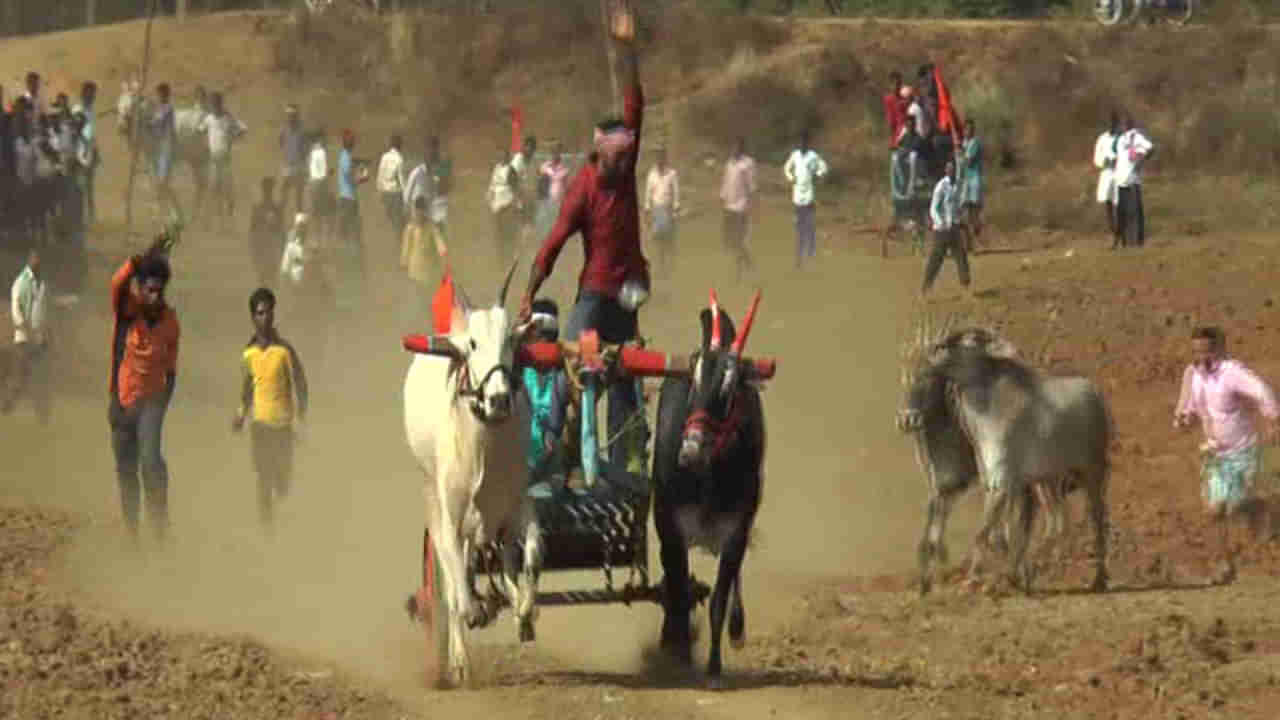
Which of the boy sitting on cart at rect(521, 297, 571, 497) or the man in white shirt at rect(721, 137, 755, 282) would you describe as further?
the man in white shirt at rect(721, 137, 755, 282)

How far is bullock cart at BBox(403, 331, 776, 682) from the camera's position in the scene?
480 inches

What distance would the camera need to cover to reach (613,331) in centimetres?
1307

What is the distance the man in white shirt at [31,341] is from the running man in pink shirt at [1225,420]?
419 inches

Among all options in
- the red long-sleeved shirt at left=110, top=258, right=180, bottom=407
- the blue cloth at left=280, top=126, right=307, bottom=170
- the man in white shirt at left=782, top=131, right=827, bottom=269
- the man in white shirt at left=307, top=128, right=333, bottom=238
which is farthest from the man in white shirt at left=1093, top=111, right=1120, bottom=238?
the red long-sleeved shirt at left=110, top=258, right=180, bottom=407

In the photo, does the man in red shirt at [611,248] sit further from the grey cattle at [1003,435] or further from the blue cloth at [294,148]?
the blue cloth at [294,148]

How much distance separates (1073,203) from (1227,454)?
20324mm

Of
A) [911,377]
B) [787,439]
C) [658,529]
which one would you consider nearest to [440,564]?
[658,529]

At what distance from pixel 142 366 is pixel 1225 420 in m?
6.59

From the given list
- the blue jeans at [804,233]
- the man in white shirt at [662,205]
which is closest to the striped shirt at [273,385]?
the man in white shirt at [662,205]

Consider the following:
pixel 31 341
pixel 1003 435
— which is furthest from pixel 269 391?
pixel 31 341

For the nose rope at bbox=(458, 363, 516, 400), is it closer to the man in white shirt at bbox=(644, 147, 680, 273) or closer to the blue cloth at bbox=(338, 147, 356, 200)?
the man in white shirt at bbox=(644, 147, 680, 273)

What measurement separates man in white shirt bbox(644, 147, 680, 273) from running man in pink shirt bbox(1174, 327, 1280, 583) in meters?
15.2

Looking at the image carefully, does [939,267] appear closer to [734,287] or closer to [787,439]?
[734,287]

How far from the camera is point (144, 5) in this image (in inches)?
2119
